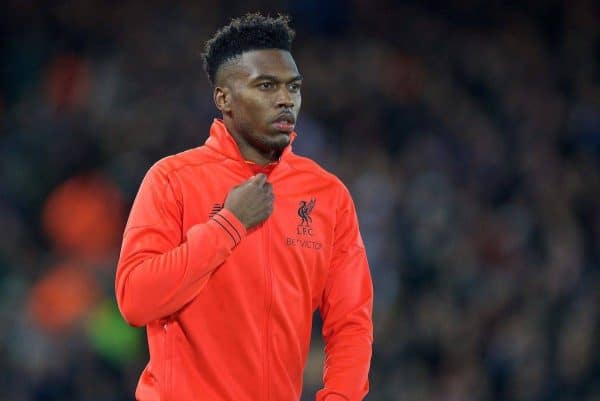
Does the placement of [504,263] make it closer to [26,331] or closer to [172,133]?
[172,133]

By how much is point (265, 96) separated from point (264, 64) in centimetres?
10

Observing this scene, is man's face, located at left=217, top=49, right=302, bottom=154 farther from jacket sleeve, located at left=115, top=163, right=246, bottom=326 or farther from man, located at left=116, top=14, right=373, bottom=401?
jacket sleeve, located at left=115, top=163, right=246, bottom=326

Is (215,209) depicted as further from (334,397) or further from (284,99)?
(334,397)

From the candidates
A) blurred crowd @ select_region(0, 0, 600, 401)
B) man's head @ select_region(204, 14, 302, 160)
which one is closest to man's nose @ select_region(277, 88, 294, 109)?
man's head @ select_region(204, 14, 302, 160)

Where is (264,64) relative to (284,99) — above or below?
above

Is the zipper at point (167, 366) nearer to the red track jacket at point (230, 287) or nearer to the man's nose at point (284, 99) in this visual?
the red track jacket at point (230, 287)

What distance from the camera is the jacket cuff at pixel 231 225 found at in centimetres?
307

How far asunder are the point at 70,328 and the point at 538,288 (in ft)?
9.63

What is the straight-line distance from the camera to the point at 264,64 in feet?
10.9

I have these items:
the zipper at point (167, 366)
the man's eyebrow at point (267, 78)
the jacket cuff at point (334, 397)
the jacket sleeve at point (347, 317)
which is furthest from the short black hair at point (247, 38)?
the jacket cuff at point (334, 397)

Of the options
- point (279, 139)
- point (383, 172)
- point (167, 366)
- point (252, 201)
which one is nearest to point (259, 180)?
point (252, 201)

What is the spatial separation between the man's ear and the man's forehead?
0.20 feet

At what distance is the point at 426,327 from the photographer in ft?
22.0

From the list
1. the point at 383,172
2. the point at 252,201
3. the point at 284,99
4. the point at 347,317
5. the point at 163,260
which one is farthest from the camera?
the point at 383,172
